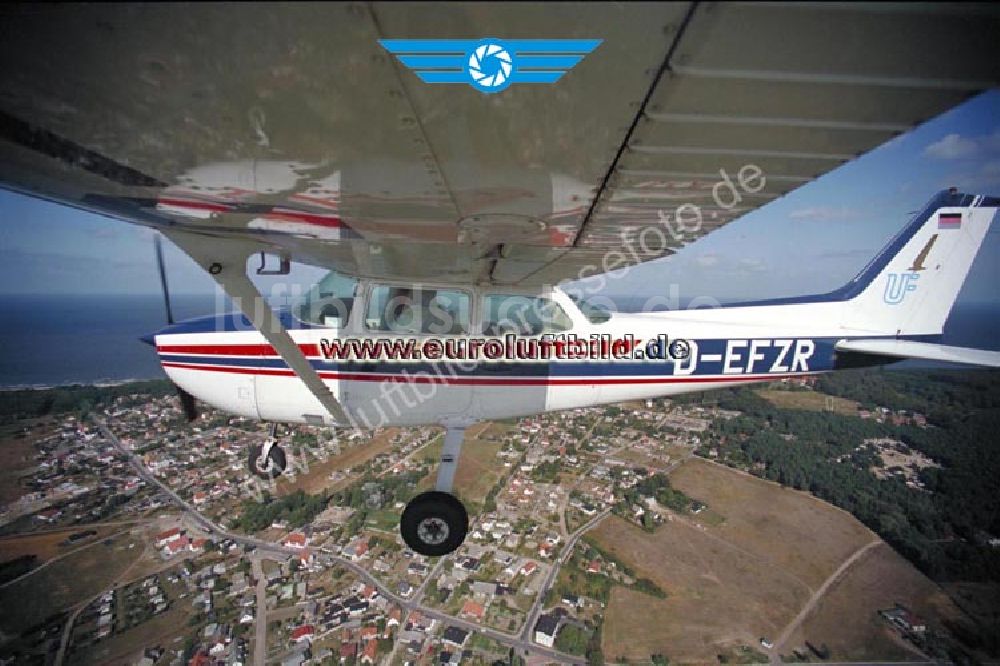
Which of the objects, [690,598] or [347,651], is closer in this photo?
[347,651]

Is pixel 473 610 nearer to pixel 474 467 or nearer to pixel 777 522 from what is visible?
pixel 474 467

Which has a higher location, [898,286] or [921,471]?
[898,286]

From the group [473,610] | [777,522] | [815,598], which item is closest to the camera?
[473,610]

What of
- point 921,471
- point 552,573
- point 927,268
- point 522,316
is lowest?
point 552,573

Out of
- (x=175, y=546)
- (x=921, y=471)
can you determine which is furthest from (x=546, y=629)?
(x=921, y=471)

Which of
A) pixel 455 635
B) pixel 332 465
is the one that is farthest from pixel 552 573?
pixel 332 465

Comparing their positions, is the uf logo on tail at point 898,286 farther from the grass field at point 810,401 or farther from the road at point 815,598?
the grass field at point 810,401

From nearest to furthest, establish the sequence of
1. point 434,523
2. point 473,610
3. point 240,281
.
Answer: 1. point 240,281
2. point 434,523
3. point 473,610
